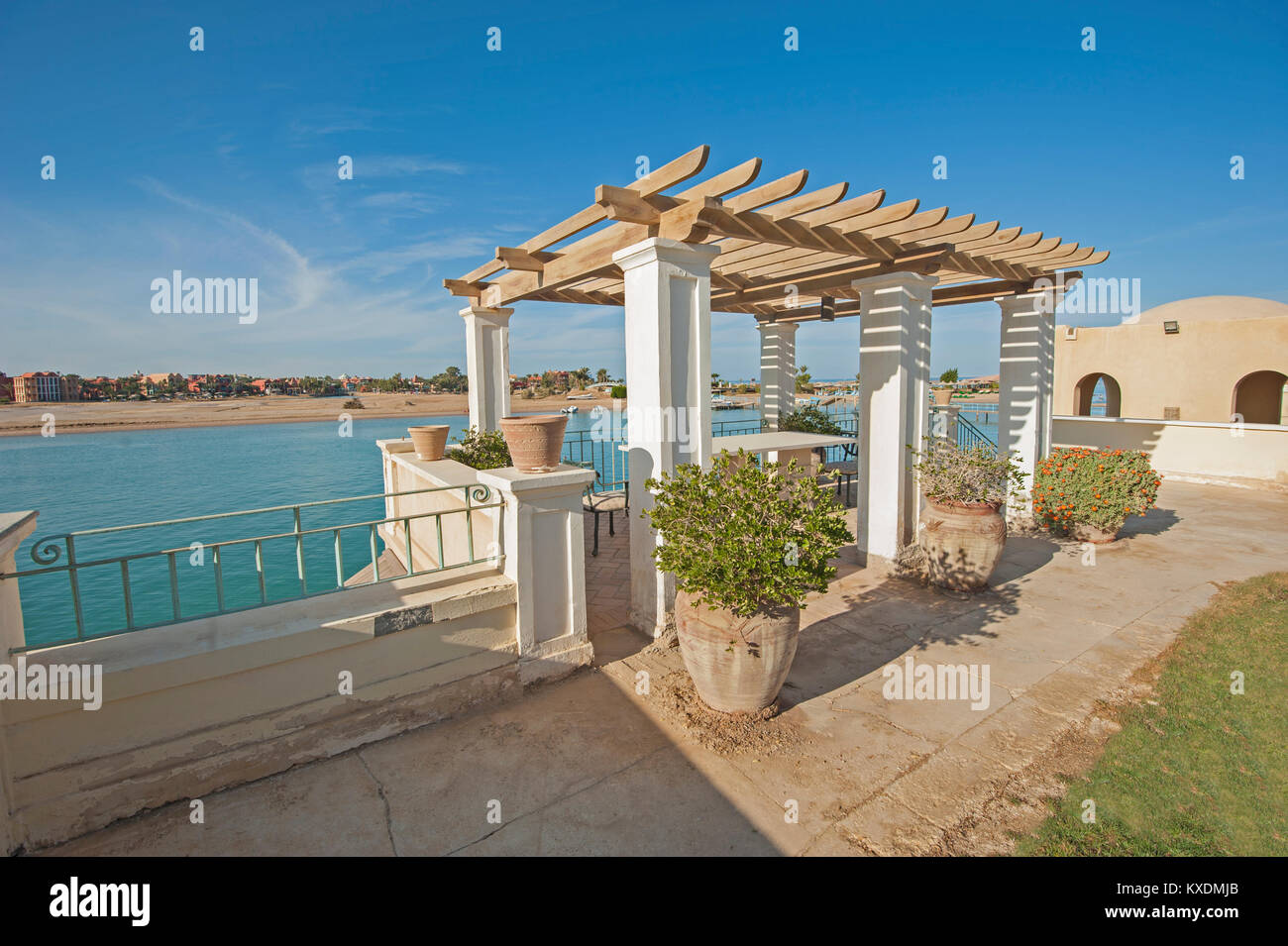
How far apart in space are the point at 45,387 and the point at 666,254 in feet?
178

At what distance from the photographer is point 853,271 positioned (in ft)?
21.3

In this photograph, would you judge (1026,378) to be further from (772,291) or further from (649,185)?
(649,185)

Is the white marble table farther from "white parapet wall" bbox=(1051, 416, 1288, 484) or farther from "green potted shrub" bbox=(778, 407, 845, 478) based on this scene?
"white parapet wall" bbox=(1051, 416, 1288, 484)

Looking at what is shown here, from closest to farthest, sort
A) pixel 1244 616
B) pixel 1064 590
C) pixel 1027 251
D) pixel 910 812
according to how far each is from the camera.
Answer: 1. pixel 910 812
2. pixel 1244 616
3. pixel 1064 590
4. pixel 1027 251

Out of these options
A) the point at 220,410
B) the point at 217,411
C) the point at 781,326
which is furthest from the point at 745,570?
the point at 220,410

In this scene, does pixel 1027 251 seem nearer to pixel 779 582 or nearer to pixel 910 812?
pixel 779 582

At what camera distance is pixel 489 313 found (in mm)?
7715

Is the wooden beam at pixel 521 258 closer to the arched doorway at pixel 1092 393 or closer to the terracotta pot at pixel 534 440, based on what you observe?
the terracotta pot at pixel 534 440

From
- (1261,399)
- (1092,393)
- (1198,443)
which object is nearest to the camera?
(1198,443)

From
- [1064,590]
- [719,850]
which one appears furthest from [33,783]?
[1064,590]

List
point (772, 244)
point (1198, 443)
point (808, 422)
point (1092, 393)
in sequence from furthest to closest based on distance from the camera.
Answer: point (1092, 393)
point (808, 422)
point (1198, 443)
point (772, 244)

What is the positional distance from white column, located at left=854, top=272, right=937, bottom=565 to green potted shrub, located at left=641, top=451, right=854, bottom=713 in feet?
9.83

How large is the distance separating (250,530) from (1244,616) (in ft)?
39.8

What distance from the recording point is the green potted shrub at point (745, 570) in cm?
324
